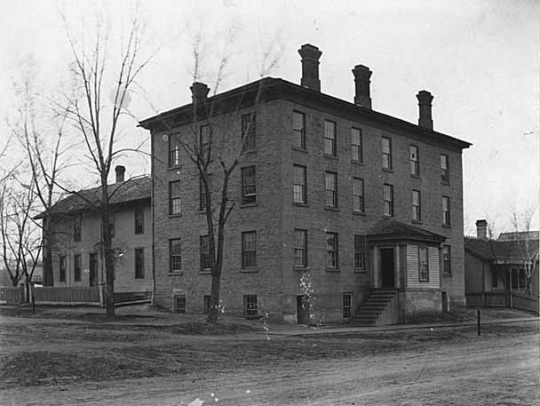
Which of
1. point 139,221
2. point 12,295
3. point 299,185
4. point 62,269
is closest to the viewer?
point 299,185

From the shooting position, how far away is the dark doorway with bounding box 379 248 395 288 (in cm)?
3494

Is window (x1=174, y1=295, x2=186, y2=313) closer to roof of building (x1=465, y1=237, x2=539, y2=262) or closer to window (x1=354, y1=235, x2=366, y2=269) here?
window (x1=354, y1=235, x2=366, y2=269)

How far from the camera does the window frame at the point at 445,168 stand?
41.3m

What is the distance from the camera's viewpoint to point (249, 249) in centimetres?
3200

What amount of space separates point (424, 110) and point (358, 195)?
363 inches

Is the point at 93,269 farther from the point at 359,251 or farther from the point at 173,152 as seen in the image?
the point at 359,251

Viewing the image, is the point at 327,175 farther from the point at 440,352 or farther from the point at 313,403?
the point at 313,403

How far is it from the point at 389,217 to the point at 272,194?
834 centimetres

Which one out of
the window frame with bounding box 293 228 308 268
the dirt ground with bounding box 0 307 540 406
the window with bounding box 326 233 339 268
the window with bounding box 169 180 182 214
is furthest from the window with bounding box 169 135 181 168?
the dirt ground with bounding box 0 307 540 406

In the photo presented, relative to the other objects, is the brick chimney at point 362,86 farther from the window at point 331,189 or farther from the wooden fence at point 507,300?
the wooden fence at point 507,300

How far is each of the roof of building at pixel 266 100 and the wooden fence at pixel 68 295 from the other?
980 cm

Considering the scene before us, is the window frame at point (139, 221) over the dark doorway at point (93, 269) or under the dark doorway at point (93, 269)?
over

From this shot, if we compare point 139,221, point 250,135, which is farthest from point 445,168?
point 139,221

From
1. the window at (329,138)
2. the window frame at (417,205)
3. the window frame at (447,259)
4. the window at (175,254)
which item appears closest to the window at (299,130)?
the window at (329,138)
